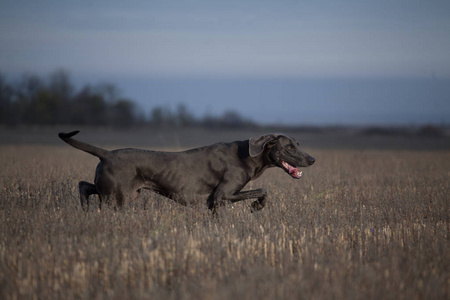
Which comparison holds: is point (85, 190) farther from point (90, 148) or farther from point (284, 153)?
point (284, 153)

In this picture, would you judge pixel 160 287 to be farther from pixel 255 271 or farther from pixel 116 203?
pixel 116 203

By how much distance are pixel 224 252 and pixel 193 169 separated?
199 cm

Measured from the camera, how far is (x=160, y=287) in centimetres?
376

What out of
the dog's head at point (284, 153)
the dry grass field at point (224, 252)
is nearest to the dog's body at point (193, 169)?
the dog's head at point (284, 153)

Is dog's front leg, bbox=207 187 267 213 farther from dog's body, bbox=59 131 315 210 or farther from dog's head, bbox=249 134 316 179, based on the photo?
dog's head, bbox=249 134 316 179

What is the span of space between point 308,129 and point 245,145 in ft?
156

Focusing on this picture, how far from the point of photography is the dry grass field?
3.58 meters

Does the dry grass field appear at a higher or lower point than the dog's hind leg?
lower

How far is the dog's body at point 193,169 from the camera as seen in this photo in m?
5.93

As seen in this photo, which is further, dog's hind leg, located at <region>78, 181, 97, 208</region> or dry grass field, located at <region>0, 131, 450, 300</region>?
dog's hind leg, located at <region>78, 181, 97, 208</region>

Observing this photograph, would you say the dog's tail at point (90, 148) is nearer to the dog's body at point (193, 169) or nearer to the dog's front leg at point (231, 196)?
the dog's body at point (193, 169)

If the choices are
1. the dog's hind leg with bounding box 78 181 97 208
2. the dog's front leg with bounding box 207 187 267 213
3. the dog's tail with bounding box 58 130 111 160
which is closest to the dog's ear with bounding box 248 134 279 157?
the dog's front leg with bounding box 207 187 267 213

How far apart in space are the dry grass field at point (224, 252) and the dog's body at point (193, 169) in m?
0.28

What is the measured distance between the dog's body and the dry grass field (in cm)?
28
